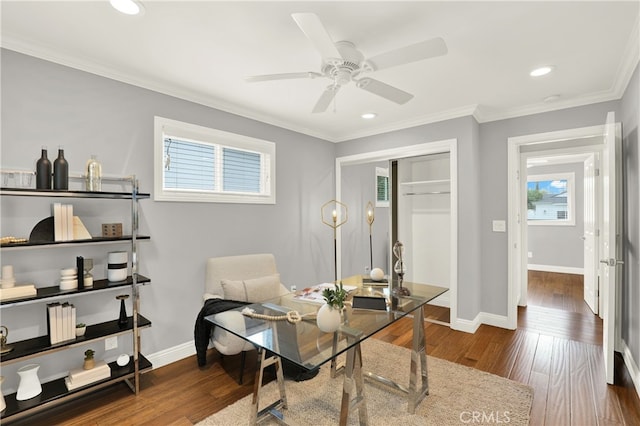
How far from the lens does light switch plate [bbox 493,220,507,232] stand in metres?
3.64

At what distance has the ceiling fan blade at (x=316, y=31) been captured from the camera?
4.49 ft

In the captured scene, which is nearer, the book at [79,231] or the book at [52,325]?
the book at [52,325]

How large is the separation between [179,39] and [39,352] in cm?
220

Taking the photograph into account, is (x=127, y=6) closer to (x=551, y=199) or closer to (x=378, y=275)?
(x=378, y=275)

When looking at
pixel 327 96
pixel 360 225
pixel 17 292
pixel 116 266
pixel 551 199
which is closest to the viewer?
pixel 17 292

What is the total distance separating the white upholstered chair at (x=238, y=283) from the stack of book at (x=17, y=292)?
1200 millimetres

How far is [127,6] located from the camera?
1.74 metres

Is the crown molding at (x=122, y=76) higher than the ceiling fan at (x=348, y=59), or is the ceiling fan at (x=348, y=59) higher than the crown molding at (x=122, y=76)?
the crown molding at (x=122, y=76)

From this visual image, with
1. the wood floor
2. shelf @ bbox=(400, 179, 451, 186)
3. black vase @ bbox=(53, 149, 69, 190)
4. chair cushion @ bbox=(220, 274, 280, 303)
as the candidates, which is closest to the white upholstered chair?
chair cushion @ bbox=(220, 274, 280, 303)

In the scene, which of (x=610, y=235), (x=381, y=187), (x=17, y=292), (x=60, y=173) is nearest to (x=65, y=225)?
(x=60, y=173)

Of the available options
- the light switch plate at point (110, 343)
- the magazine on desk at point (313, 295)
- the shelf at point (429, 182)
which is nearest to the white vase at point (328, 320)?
the magazine on desk at point (313, 295)

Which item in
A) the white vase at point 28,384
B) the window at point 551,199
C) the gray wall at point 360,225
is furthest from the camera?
the window at point 551,199

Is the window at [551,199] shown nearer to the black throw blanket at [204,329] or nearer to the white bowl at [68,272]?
the black throw blanket at [204,329]

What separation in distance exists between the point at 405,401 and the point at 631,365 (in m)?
1.97
